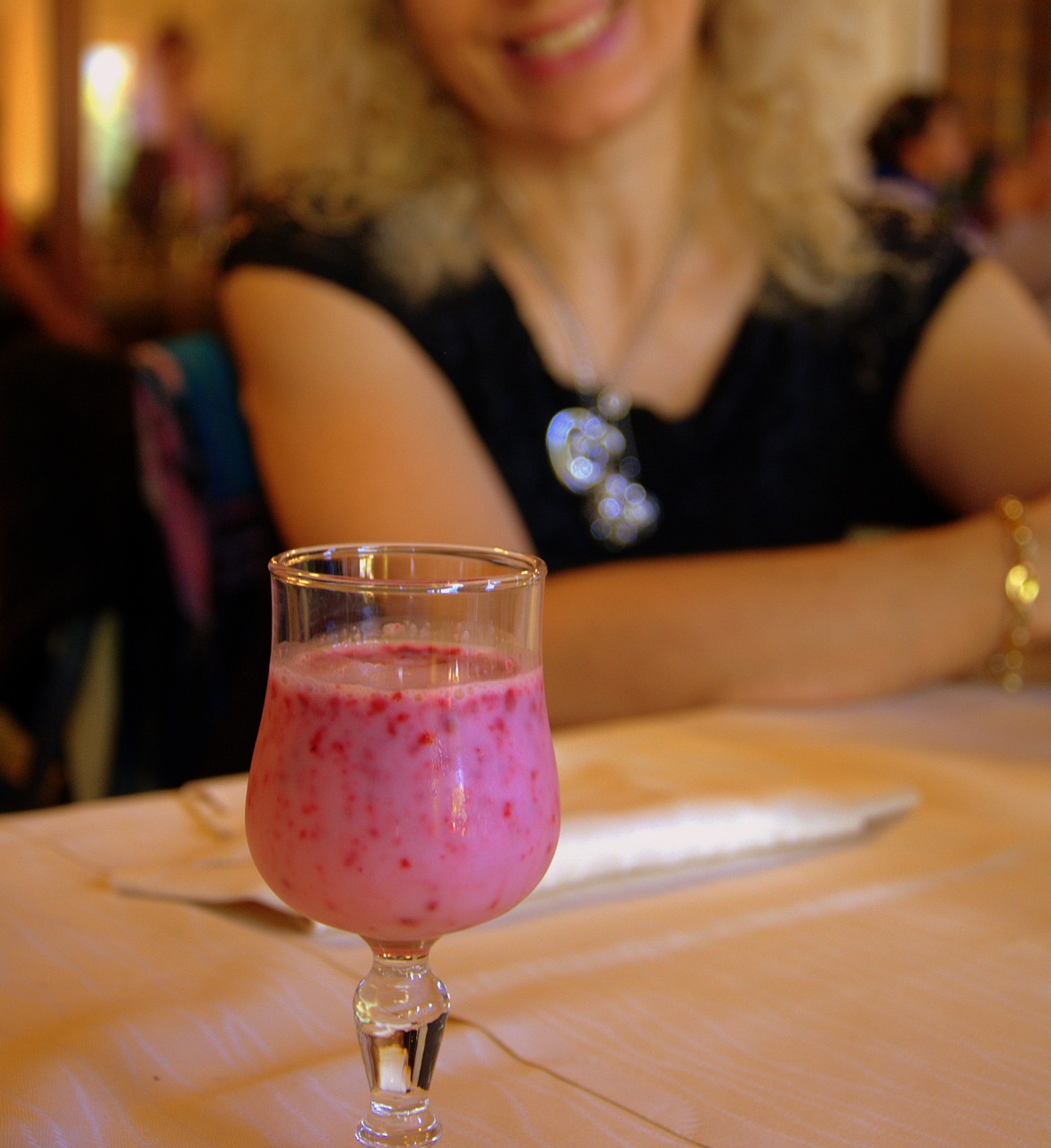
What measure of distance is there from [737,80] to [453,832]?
132cm

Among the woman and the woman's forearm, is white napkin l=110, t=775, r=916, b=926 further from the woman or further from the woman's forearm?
the woman

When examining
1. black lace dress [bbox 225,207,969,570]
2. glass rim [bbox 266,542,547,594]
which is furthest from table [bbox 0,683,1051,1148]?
black lace dress [bbox 225,207,969,570]

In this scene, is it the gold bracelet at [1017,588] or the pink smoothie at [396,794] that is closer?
the pink smoothie at [396,794]

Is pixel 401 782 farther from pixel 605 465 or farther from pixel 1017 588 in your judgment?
pixel 605 465

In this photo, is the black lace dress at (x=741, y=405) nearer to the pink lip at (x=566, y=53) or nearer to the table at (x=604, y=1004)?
the pink lip at (x=566, y=53)

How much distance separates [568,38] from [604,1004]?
1042mm

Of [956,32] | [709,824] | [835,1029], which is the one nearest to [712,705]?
[709,824]

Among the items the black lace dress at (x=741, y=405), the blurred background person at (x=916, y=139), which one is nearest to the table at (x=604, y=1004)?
the black lace dress at (x=741, y=405)

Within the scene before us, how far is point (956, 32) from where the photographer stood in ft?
24.0

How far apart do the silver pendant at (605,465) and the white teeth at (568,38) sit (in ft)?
1.20

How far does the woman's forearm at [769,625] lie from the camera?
102 centimetres

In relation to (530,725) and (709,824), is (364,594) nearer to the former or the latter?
(530,725)

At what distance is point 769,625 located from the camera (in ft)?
3.35

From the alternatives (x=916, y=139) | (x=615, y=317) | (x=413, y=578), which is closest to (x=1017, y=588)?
(x=615, y=317)
